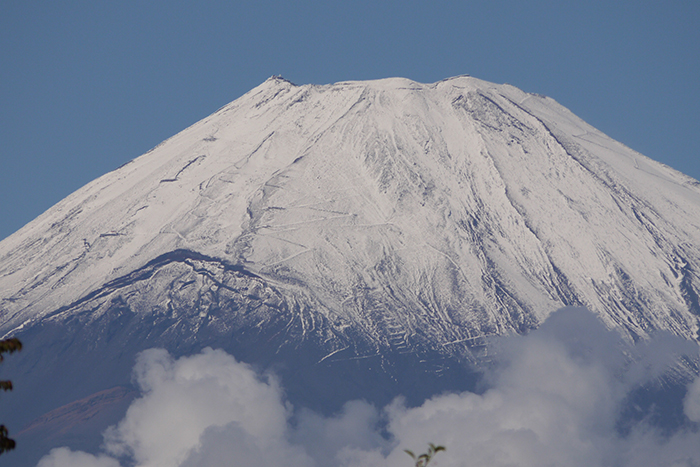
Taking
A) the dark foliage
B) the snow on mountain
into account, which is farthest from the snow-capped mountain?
the dark foliage

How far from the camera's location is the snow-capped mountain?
120 meters

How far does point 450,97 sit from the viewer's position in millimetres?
151875

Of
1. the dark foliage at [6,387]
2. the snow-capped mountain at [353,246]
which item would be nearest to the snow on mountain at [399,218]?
the snow-capped mountain at [353,246]

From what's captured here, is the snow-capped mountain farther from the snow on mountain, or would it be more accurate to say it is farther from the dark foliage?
the dark foliage

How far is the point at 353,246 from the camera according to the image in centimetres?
12669

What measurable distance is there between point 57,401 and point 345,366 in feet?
104

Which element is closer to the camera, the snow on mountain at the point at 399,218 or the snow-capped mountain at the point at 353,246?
the snow-capped mountain at the point at 353,246

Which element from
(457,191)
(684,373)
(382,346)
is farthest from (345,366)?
(684,373)

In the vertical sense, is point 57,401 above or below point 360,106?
below

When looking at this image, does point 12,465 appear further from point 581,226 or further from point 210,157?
point 581,226

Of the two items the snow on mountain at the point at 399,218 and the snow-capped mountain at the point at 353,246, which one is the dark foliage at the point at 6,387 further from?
the snow on mountain at the point at 399,218

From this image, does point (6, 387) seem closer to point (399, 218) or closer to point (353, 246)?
point (353, 246)

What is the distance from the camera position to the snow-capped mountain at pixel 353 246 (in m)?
120

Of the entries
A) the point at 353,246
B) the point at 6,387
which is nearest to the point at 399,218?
the point at 353,246
